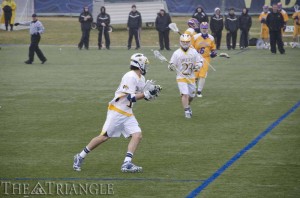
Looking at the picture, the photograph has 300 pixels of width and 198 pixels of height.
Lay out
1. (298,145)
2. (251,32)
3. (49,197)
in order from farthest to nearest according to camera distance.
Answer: (251,32) < (298,145) < (49,197)

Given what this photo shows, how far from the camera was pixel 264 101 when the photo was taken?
21.0 metres

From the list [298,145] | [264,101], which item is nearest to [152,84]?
[298,145]

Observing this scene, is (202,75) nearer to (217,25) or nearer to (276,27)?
(276,27)

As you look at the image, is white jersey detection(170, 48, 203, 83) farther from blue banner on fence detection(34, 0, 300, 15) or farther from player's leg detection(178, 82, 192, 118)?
blue banner on fence detection(34, 0, 300, 15)

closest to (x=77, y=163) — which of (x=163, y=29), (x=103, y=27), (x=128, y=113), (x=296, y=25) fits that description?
(x=128, y=113)

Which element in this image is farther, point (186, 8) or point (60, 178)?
point (186, 8)

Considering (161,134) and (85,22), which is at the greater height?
(161,134)

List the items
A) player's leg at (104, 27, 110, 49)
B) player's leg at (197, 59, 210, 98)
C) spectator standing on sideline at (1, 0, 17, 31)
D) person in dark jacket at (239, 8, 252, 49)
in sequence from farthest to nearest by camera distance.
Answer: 1. spectator standing on sideline at (1, 0, 17, 31)
2. person in dark jacket at (239, 8, 252, 49)
3. player's leg at (104, 27, 110, 49)
4. player's leg at (197, 59, 210, 98)

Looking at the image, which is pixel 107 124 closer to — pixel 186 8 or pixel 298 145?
pixel 298 145

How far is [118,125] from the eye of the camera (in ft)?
39.7

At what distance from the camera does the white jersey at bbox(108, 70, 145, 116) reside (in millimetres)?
12117

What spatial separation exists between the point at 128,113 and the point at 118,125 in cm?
26

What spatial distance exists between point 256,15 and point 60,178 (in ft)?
150

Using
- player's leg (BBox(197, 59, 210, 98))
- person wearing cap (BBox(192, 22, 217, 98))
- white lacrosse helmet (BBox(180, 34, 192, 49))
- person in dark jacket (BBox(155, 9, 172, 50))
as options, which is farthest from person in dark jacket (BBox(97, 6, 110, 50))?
white lacrosse helmet (BBox(180, 34, 192, 49))
